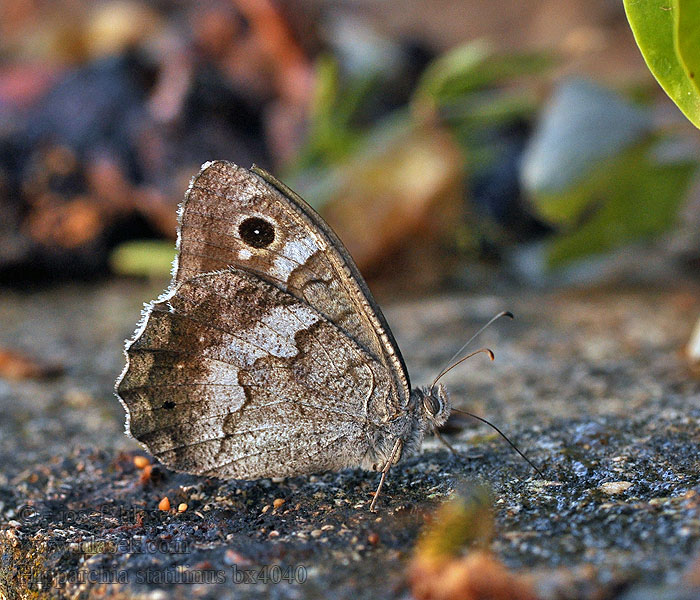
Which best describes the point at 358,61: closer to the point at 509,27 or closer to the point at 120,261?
the point at 120,261

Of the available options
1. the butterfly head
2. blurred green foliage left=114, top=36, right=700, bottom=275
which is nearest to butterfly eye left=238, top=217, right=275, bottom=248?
the butterfly head

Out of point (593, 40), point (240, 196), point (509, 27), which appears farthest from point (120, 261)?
point (509, 27)

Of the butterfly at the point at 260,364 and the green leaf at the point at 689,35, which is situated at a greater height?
the green leaf at the point at 689,35

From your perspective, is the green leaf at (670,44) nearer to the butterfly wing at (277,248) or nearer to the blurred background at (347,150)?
the butterfly wing at (277,248)

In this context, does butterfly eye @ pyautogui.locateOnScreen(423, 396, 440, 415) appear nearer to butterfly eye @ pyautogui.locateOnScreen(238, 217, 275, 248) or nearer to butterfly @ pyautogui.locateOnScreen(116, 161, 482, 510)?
butterfly @ pyautogui.locateOnScreen(116, 161, 482, 510)

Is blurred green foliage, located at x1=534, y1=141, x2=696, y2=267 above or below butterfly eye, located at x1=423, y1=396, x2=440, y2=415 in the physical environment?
above

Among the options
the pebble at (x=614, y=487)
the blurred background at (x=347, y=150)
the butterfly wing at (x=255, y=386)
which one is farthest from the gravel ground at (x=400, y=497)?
the blurred background at (x=347, y=150)

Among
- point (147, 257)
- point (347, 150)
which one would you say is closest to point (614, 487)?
point (347, 150)

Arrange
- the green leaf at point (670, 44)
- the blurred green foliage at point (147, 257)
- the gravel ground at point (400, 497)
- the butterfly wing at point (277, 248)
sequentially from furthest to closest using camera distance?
the blurred green foliage at point (147, 257), the butterfly wing at point (277, 248), the green leaf at point (670, 44), the gravel ground at point (400, 497)
